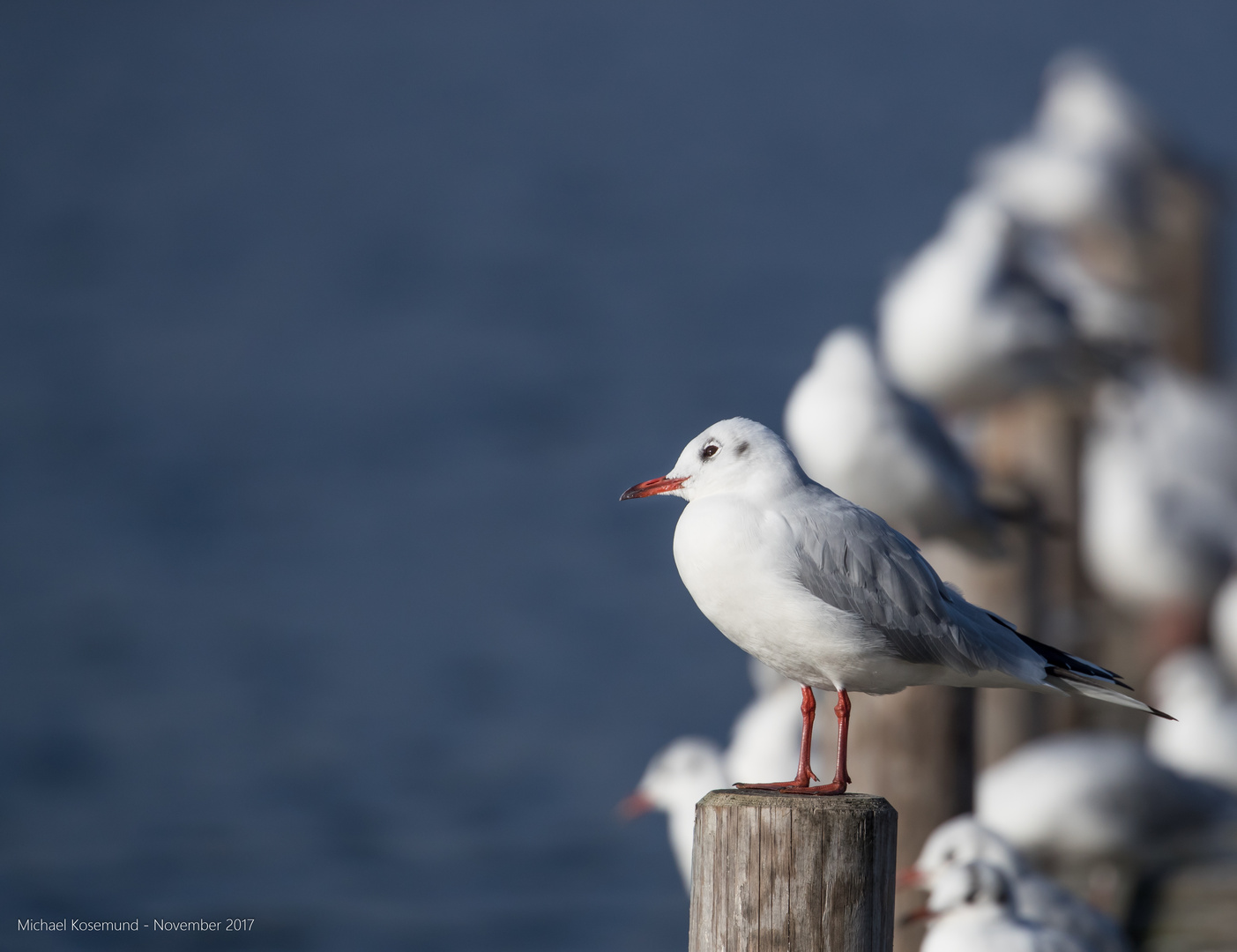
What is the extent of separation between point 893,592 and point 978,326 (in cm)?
416

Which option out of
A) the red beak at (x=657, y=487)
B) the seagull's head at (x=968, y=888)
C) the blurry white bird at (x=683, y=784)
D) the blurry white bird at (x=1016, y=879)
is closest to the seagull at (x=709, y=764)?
the blurry white bird at (x=683, y=784)

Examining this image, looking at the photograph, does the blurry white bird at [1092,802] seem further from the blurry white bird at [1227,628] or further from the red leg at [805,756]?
the red leg at [805,756]

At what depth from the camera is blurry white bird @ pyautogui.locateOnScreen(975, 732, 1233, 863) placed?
584cm

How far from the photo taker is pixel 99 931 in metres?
8.94

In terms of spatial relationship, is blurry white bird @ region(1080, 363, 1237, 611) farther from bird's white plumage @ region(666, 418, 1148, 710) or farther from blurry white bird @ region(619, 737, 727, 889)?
bird's white plumage @ region(666, 418, 1148, 710)

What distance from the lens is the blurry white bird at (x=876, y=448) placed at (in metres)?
5.38

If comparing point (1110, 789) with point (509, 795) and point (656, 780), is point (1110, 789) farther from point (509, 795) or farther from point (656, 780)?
point (509, 795)

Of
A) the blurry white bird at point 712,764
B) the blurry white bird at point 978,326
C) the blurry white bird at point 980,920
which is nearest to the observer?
the blurry white bird at point 980,920

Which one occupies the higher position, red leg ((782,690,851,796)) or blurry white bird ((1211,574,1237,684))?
blurry white bird ((1211,574,1237,684))

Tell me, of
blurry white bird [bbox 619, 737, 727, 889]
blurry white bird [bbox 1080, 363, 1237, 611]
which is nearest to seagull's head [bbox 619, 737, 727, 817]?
blurry white bird [bbox 619, 737, 727, 889]

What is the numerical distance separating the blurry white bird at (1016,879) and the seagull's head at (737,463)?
173 centimetres

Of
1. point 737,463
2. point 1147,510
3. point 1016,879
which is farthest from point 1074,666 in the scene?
point 1147,510

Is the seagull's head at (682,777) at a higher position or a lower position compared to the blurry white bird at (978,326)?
lower

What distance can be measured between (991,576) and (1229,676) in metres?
3.35
